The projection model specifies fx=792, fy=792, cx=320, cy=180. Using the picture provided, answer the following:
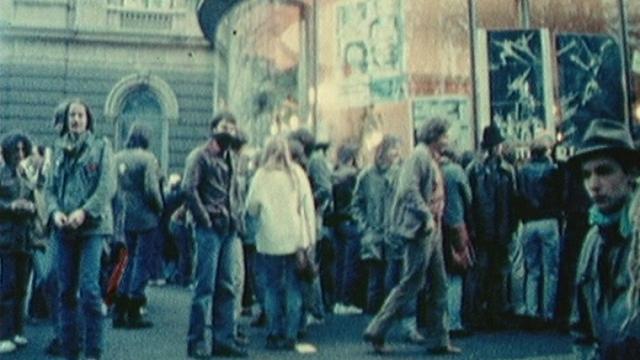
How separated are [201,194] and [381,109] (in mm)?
6558

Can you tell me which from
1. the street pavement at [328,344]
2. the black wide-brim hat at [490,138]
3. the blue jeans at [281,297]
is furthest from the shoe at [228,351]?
the black wide-brim hat at [490,138]

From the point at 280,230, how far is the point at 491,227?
8.13 feet

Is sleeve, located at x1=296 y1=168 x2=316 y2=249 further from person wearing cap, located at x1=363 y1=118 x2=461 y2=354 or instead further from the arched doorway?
the arched doorway

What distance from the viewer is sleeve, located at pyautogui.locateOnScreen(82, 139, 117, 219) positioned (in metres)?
5.41

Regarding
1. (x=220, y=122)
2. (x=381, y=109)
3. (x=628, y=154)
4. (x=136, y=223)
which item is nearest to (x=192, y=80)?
(x=381, y=109)

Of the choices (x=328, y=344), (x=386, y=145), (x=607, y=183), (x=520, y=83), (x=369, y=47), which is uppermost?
(x=369, y=47)

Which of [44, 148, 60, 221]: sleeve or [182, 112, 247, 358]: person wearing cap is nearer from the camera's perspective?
[44, 148, 60, 221]: sleeve

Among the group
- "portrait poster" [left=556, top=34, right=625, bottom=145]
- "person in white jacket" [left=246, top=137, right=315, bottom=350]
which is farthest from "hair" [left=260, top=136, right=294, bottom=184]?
"portrait poster" [left=556, top=34, right=625, bottom=145]

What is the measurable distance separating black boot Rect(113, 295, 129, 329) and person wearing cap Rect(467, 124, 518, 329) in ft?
11.9

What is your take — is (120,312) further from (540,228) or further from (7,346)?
(540,228)

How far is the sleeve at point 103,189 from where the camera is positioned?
17.7 ft

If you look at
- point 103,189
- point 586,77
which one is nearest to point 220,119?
point 103,189

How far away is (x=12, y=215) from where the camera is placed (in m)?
6.88

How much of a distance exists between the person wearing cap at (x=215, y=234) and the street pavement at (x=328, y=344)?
0.30 m
